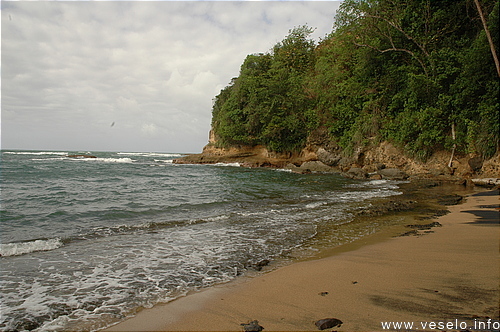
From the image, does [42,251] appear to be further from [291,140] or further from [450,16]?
[291,140]

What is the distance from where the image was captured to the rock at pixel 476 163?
16.7 meters

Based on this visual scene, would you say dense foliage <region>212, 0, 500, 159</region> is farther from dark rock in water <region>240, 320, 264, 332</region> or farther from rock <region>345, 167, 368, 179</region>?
dark rock in water <region>240, 320, 264, 332</region>

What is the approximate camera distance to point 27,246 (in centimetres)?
578

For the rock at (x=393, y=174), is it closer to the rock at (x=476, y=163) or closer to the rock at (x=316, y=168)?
the rock at (x=476, y=163)

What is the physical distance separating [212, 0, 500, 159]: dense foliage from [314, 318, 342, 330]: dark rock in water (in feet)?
60.0

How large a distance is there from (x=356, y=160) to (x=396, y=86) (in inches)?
290

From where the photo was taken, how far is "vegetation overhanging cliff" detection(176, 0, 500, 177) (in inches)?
658

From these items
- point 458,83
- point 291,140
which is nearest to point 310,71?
point 291,140

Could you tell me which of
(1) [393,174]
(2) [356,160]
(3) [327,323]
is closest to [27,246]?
(3) [327,323]

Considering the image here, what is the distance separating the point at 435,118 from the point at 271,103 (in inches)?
753

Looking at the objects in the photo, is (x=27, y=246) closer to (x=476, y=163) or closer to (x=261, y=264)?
(x=261, y=264)

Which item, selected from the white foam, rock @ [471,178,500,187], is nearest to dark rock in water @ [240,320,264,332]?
the white foam

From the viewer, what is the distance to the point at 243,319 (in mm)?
2854

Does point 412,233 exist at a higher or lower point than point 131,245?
higher
